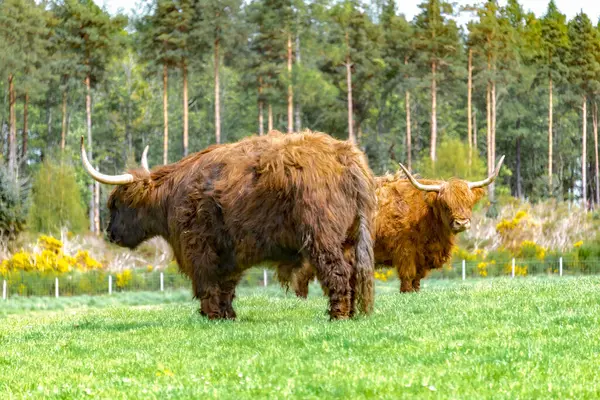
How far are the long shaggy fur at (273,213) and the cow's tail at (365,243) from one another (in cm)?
1

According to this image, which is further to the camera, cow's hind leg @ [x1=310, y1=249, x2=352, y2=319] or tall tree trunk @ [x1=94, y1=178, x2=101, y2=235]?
tall tree trunk @ [x1=94, y1=178, x2=101, y2=235]

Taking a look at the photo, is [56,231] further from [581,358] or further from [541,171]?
[541,171]

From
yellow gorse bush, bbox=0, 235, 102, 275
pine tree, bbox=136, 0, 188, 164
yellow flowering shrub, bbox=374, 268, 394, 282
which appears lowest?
yellow flowering shrub, bbox=374, 268, 394, 282

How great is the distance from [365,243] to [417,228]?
7357mm

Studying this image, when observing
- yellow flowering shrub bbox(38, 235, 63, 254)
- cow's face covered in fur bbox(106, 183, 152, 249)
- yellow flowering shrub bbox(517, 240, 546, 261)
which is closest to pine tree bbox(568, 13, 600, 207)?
yellow flowering shrub bbox(517, 240, 546, 261)

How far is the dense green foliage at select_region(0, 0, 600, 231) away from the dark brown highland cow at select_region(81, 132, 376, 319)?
105 ft

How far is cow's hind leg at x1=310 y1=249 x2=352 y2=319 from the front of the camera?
11.1 m

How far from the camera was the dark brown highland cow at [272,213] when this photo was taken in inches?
441

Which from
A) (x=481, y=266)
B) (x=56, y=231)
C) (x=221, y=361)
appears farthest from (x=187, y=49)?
(x=221, y=361)

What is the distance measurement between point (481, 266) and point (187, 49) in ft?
80.5

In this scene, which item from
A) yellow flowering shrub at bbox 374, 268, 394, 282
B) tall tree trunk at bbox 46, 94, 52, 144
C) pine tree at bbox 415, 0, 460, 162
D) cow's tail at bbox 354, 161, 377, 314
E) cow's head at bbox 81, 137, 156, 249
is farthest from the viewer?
tall tree trunk at bbox 46, 94, 52, 144

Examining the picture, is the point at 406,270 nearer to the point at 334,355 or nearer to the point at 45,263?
the point at 334,355

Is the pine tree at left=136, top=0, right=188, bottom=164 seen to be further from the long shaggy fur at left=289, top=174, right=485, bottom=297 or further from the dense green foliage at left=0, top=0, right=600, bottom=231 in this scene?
the long shaggy fur at left=289, top=174, right=485, bottom=297

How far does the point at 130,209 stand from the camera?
1393 cm
